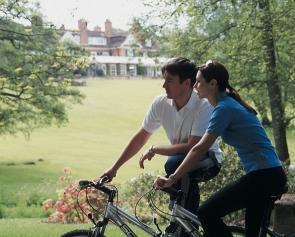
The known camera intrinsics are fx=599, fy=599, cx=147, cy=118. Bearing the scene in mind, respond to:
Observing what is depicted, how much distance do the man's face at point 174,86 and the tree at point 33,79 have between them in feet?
36.0

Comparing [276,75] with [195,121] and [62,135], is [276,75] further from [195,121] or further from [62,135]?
[62,135]

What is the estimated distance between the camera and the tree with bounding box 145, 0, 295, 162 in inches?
451

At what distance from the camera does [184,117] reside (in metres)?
→ 4.26

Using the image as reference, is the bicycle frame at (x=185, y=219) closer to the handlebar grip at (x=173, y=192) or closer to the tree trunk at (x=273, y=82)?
the handlebar grip at (x=173, y=192)

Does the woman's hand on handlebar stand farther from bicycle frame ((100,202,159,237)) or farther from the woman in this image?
bicycle frame ((100,202,159,237))

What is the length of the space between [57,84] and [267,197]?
19.2 meters

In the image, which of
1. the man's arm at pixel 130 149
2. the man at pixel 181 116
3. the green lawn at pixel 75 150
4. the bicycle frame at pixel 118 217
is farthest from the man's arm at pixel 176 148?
the green lawn at pixel 75 150

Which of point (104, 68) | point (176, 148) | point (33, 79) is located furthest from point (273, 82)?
point (104, 68)

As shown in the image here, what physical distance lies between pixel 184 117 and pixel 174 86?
0.23 m

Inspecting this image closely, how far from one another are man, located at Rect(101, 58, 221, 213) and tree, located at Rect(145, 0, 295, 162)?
676 cm

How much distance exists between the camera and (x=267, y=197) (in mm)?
3857

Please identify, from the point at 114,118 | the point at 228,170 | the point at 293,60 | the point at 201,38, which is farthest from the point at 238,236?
the point at 114,118

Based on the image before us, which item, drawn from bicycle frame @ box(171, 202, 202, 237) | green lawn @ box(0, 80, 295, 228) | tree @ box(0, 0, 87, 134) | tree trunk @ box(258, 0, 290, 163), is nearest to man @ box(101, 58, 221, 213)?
bicycle frame @ box(171, 202, 202, 237)

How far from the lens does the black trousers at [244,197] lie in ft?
12.5
